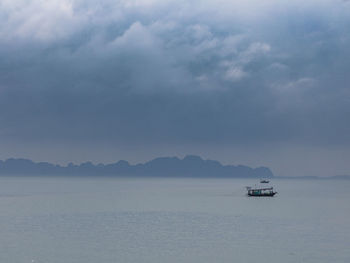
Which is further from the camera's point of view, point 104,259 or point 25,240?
point 25,240

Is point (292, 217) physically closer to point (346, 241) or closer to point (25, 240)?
point (346, 241)

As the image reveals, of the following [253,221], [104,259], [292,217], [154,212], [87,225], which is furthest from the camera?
[154,212]

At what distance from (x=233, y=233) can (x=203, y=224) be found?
1206cm

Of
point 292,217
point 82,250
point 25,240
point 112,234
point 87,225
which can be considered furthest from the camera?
point 292,217

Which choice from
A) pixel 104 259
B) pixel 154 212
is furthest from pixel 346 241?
pixel 154 212

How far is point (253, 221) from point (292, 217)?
13425 mm

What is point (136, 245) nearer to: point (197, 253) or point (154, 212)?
point (197, 253)

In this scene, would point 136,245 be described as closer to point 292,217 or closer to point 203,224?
point 203,224

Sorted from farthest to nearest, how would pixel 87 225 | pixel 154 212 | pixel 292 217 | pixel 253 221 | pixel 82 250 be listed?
pixel 154 212 → pixel 292 217 → pixel 253 221 → pixel 87 225 → pixel 82 250

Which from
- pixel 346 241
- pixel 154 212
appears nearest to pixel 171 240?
pixel 346 241

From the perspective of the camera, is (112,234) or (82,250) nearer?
(82,250)

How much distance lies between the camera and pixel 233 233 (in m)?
74.6

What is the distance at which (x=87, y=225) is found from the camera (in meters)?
83.6

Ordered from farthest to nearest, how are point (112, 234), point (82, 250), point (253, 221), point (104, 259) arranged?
point (253, 221), point (112, 234), point (82, 250), point (104, 259)
